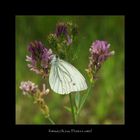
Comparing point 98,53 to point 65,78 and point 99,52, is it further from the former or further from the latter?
point 65,78

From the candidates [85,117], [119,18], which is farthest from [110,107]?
[119,18]

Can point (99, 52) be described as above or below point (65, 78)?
above

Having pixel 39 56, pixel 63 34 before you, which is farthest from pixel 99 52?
pixel 39 56

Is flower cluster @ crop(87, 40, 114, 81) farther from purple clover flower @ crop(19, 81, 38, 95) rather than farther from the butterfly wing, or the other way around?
purple clover flower @ crop(19, 81, 38, 95)

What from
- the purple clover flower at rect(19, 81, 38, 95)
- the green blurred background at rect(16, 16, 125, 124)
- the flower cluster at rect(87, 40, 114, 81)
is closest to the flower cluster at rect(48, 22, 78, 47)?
the flower cluster at rect(87, 40, 114, 81)

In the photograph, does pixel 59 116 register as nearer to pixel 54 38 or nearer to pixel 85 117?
pixel 85 117

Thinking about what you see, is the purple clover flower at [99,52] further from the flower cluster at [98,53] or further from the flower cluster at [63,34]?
the flower cluster at [63,34]

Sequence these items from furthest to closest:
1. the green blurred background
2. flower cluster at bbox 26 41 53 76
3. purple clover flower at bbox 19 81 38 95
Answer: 1. the green blurred background
2. purple clover flower at bbox 19 81 38 95
3. flower cluster at bbox 26 41 53 76
